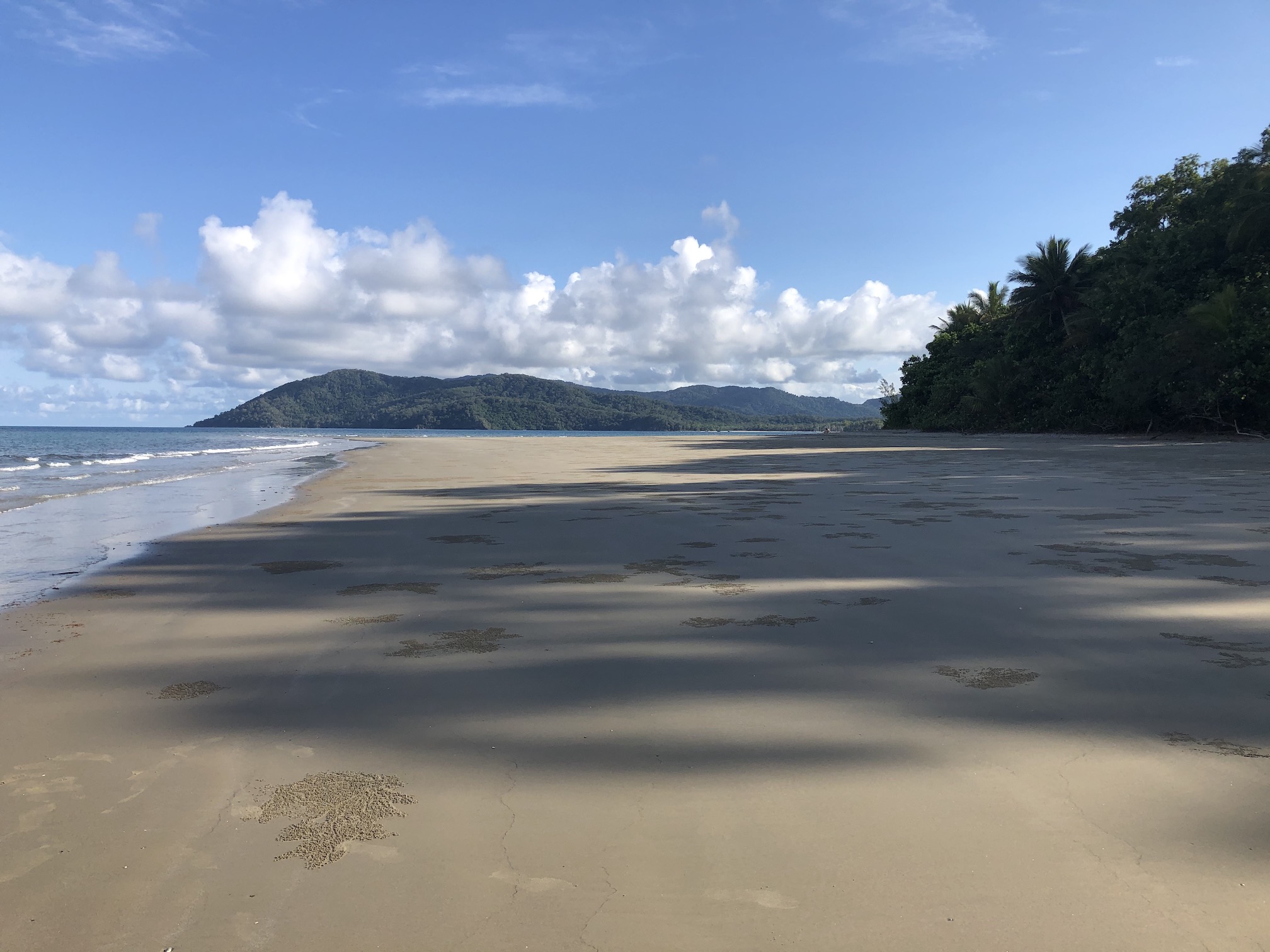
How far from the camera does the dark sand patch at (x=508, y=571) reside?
19.3 feet

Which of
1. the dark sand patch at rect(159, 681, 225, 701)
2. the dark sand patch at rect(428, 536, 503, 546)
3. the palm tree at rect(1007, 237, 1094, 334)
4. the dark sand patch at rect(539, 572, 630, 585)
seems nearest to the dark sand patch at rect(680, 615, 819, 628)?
the dark sand patch at rect(539, 572, 630, 585)

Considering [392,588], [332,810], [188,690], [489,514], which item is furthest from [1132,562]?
[489,514]

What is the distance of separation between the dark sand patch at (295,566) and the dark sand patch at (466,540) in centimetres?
116

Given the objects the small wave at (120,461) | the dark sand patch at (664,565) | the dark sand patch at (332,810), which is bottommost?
the dark sand patch at (332,810)

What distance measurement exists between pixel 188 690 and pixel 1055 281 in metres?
44.8

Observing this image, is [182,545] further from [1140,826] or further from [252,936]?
[1140,826]

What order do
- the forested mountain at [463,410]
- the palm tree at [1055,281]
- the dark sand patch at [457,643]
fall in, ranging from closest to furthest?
the dark sand patch at [457,643] < the palm tree at [1055,281] < the forested mountain at [463,410]

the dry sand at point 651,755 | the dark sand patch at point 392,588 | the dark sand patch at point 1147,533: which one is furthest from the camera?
the dark sand patch at point 1147,533

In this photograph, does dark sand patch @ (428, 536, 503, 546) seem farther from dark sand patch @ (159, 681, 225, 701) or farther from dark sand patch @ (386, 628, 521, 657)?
dark sand patch @ (159, 681, 225, 701)

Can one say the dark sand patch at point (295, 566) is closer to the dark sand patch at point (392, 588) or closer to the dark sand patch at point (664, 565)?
the dark sand patch at point (392, 588)

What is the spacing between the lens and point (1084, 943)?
1.71 meters

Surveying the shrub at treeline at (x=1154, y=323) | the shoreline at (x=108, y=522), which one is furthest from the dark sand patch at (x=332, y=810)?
the shrub at treeline at (x=1154, y=323)

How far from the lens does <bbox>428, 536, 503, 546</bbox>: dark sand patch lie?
24.5 feet

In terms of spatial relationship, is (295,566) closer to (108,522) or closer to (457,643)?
(457,643)
